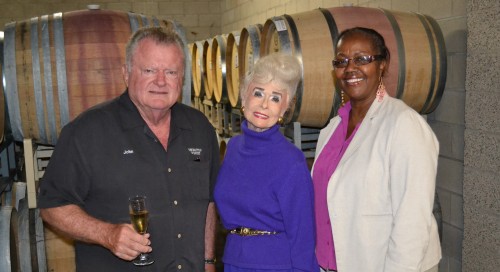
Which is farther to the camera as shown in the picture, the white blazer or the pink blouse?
the pink blouse

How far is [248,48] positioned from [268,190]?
2.40 m

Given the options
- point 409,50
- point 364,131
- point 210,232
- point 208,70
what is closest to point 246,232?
point 210,232

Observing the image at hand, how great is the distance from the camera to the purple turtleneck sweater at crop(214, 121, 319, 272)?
1895 mm

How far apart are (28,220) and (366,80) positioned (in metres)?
2.17

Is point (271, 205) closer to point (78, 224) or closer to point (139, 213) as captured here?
point (139, 213)

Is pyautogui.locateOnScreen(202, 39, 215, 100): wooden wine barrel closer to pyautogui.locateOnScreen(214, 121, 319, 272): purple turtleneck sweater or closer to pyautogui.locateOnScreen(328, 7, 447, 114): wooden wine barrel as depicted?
pyautogui.locateOnScreen(328, 7, 447, 114): wooden wine barrel

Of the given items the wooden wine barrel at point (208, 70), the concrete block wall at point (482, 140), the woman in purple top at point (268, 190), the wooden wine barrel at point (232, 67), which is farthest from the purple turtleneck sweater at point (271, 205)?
the wooden wine barrel at point (208, 70)

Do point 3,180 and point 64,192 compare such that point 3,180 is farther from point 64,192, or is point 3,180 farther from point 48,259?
point 64,192

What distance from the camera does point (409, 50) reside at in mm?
3137

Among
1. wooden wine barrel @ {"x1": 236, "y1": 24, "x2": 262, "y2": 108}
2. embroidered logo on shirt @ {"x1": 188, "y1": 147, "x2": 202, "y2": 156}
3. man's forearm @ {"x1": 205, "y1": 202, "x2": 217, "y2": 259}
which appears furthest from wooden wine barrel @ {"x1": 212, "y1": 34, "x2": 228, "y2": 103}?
embroidered logo on shirt @ {"x1": 188, "y1": 147, "x2": 202, "y2": 156}

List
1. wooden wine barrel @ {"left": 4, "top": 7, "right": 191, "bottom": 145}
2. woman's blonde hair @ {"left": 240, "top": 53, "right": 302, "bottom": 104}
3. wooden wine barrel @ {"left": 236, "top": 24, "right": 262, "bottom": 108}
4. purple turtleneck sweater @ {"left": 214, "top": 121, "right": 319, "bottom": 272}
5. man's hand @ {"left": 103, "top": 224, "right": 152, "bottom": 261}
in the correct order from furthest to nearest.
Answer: wooden wine barrel @ {"left": 236, "top": 24, "right": 262, "bottom": 108}, wooden wine barrel @ {"left": 4, "top": 7, "right": 191, "bottom": 145}, woman's blonde hair @ {"left": 240, "top": 53, "right": 302, "bottom": 104}, purple turtleneck sweater @ {"left": 214, "top": 121, "right": 319, "bottom": 272}, man's hand @ {"left": 103, "top": 224, "right": 152, "bottom": 261}

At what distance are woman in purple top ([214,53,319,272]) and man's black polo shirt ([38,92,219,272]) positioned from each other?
152 mm

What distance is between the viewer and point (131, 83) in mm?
1974

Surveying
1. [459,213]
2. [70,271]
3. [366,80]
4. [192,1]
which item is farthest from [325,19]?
[192,1]
